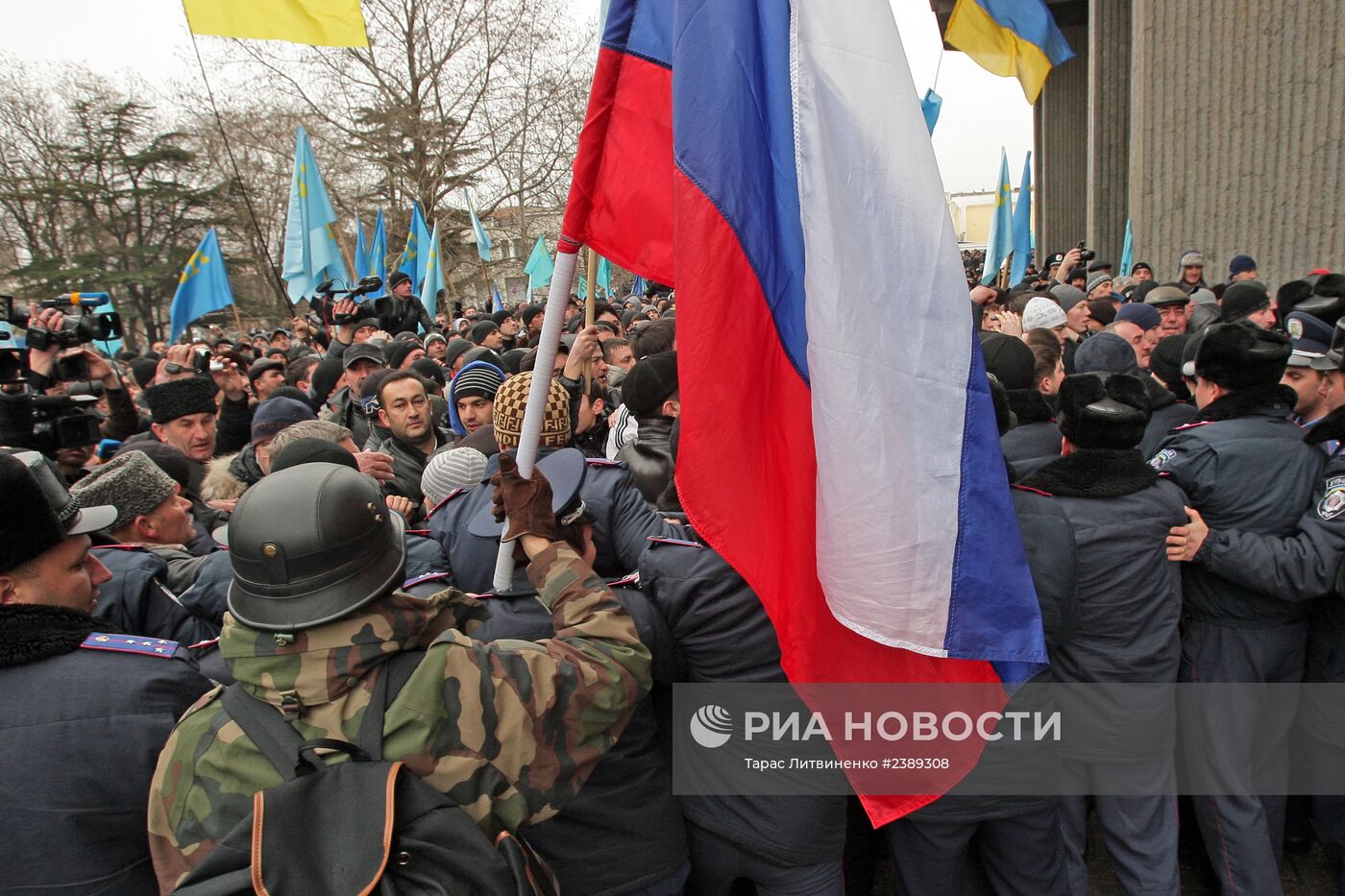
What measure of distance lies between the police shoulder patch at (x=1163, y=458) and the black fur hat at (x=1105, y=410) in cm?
43

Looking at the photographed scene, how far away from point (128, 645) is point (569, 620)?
37.0 inches

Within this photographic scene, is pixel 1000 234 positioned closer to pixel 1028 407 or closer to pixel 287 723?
pixel 1028 407

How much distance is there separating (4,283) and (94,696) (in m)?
35.7

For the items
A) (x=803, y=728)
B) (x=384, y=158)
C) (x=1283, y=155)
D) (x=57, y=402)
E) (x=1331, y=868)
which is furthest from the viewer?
(x=384, y=158)

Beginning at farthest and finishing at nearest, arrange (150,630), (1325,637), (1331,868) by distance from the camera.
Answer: (1331,868), (1325,637), (150,630)

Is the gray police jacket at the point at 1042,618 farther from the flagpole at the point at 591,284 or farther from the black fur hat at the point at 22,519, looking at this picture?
the black fur hat at the point at 22,519

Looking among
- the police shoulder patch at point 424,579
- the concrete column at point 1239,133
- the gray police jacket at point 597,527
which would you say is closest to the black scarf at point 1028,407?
the gray police jacket at point 597,527

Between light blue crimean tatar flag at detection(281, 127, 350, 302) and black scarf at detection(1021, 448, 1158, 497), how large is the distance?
8.77 metres

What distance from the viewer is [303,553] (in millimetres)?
1450

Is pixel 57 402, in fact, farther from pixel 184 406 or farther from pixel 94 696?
pixel 94 696

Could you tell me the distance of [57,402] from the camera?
135 inches

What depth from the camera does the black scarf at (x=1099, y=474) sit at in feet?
8.15

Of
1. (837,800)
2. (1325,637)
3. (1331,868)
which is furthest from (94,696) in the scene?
(1331,868)

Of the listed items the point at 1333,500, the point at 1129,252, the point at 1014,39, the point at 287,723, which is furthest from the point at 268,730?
the point at 1129,252
